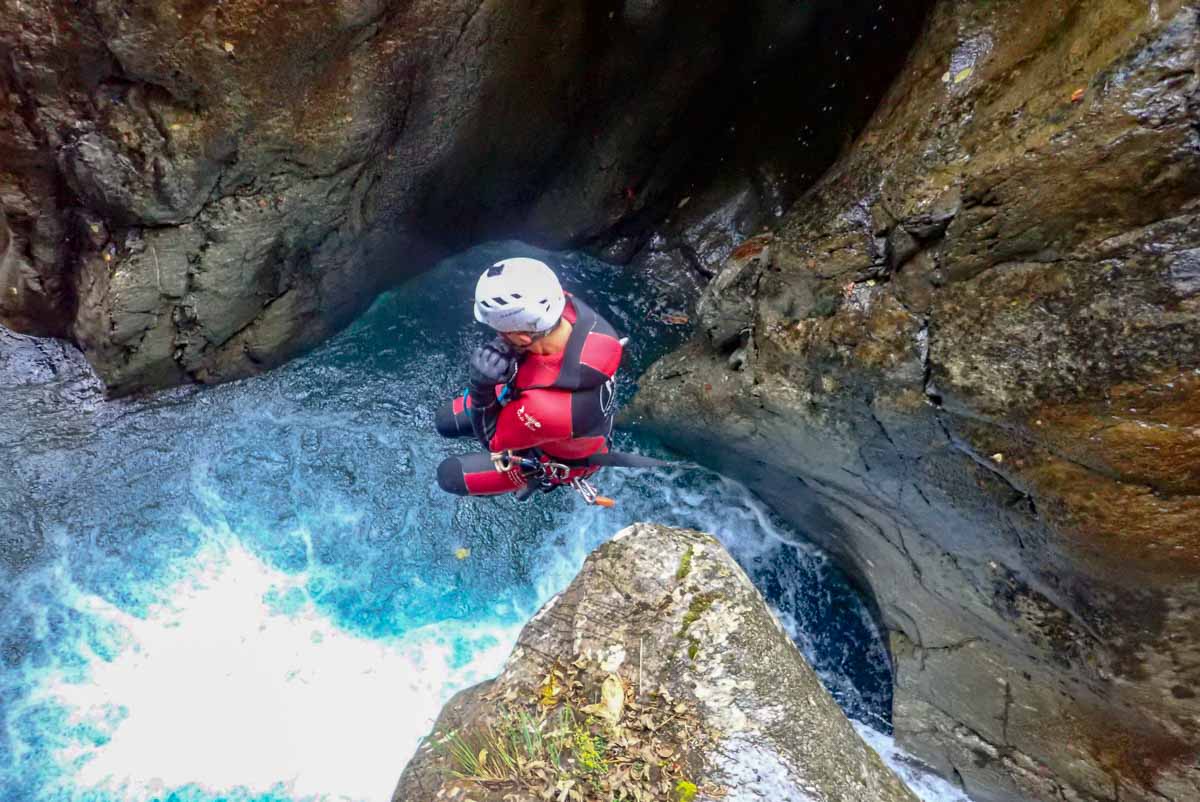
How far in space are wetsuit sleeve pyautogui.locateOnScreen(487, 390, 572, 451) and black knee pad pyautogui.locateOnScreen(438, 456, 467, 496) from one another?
707 mm

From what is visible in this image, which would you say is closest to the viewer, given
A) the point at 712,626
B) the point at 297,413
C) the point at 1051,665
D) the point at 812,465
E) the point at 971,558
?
the point at 712,626

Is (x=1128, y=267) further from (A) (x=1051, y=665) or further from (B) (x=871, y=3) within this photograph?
(B) (x=871, y=3)

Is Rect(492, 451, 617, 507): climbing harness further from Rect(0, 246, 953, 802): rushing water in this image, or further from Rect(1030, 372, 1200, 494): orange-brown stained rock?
Rect(1030, 372, 1200, 494): orange-brown stained rock

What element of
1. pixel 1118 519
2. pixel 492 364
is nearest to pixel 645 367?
pixel 492 364

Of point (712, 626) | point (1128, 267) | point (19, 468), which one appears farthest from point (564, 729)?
point (19, 468)

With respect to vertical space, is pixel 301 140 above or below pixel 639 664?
above

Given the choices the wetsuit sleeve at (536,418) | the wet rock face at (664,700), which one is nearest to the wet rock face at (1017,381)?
the wet rock face at (664,700)

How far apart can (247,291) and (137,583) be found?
232cm

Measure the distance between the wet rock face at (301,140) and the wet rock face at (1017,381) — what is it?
82.0 inches

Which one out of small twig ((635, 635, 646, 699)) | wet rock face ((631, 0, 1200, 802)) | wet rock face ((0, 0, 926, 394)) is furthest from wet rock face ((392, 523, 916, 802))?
wet rock face ((0, 0, 926, 394))

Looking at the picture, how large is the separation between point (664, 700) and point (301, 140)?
4.31 metres

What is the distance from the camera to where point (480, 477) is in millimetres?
3945

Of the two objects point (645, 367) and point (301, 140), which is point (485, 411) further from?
point (645, 367)

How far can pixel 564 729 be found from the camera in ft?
9.29
